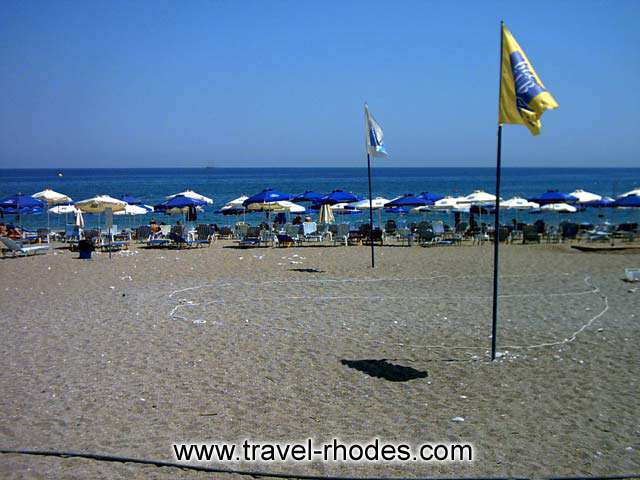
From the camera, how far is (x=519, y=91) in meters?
6.95

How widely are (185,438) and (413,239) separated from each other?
57.5ft

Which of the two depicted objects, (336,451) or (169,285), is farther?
(169,285)

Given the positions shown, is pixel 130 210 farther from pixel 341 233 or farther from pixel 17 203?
pixel 341 233

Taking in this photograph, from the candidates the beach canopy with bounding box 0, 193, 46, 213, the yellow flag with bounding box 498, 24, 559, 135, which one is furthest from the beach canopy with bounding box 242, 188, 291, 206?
the yellow flag with bounding box 498, 24, 559, 135

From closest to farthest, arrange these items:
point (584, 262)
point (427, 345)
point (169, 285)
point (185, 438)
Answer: point (185, 438), point (427, 345), point (169, 285), point (584, 262)

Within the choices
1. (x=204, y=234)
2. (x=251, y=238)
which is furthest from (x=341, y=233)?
(x=204, y=234)

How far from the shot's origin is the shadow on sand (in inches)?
280

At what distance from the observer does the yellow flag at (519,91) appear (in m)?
6.81

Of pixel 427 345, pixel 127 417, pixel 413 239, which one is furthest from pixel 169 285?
pixel 413 239

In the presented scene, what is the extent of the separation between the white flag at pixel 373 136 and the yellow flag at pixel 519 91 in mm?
6270

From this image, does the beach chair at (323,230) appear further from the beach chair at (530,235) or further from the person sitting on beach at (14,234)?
the person sitting on beach at (14,234)

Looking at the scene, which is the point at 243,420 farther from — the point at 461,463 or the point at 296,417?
the point at 461,463

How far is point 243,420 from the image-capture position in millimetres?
5863

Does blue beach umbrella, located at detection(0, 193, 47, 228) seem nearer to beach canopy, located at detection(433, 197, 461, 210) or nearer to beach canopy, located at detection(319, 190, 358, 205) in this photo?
beach canopy, located at detection(319, 190, 358, 205)
